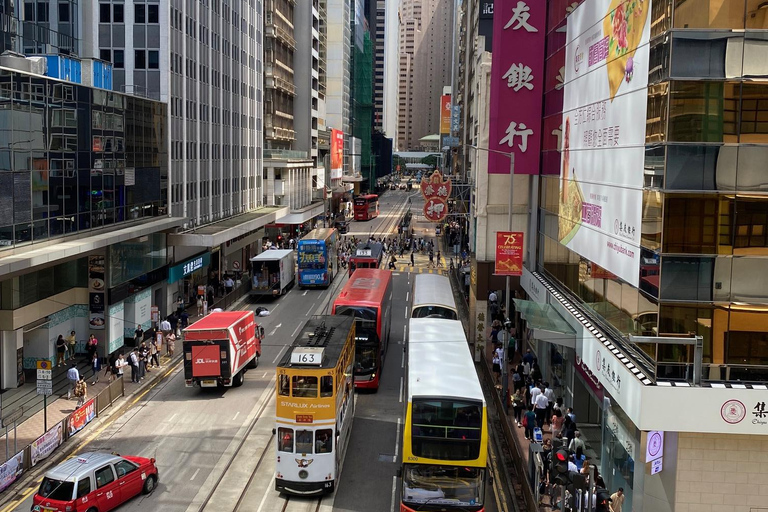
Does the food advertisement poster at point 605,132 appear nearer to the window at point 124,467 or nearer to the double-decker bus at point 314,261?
the window at point 124,467

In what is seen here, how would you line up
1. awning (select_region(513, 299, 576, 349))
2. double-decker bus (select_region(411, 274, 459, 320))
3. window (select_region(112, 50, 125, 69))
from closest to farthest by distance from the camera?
awning (select_region(513, 299, 576, 349)) < double-decker bus (select_region(411, 274, 459, 320)) < window (select_region(112, 50, 125, 69))

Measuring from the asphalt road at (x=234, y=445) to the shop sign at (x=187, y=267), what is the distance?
931 cm

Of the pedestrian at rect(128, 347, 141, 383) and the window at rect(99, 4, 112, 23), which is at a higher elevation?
the window at rect(99, 4, 112, 23)

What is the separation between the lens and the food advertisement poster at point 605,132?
19.0 meters

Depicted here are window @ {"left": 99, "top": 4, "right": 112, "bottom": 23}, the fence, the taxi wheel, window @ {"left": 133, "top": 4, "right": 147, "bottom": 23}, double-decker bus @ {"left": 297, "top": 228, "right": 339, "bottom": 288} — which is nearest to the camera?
the taxi wheel

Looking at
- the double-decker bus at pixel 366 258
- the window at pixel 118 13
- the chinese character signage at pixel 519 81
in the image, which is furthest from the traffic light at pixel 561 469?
the window at pixel 118 13

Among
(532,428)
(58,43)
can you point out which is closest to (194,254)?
(58,43)

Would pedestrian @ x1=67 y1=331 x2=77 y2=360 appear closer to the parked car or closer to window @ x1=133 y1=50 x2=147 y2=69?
the parked car

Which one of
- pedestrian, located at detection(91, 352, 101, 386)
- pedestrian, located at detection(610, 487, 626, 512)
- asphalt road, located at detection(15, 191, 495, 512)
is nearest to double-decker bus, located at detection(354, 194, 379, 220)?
asphalt road, located at detection(15, 191, 495, 512)

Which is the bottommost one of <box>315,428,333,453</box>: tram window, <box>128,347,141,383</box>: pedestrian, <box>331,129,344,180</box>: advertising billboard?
<box>128,347,141,383</box>: pedestrian

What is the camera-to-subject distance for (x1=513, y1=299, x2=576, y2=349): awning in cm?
2480

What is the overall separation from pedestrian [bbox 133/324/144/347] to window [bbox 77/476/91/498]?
1798 centimetres

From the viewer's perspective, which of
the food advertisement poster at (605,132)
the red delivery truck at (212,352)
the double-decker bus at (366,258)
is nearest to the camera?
the food advertisement poster at (605,132)

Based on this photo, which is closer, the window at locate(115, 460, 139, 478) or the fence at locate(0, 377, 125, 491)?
the window at locate(115, 460, 139, 478)
